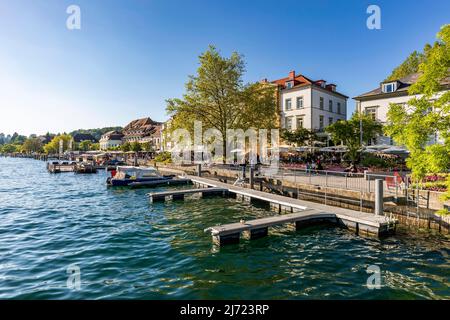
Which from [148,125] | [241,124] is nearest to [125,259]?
[241,124]

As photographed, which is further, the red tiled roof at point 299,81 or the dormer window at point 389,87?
the red tiled roof at point 299,81

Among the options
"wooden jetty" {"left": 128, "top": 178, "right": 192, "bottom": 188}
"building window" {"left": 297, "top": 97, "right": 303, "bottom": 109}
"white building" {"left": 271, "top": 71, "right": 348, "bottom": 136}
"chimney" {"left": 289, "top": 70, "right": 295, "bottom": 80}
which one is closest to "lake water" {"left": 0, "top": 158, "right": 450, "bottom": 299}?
"wooden jetty" {"left": 128, "top": 178, "right": 192, "bottom": 188}

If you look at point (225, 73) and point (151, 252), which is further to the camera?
point (225, 73)

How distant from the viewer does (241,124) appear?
3625 cm

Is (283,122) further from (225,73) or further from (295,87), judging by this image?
(225,73)

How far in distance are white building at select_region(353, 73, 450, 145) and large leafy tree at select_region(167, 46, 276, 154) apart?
13407mm

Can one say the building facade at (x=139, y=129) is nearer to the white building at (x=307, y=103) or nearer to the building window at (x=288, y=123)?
the white building at (x=307, y=103)

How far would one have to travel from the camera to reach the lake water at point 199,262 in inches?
324

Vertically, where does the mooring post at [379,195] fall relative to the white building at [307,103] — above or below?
below

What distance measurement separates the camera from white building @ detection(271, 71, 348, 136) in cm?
4394

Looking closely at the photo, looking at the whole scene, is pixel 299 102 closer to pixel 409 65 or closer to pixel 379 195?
pixel 409 65

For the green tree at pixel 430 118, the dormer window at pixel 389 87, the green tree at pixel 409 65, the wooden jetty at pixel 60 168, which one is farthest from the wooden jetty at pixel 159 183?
the green tree at pixel 409 65

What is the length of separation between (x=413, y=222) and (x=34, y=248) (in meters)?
18.2

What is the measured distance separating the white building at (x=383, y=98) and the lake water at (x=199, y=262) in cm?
2774
